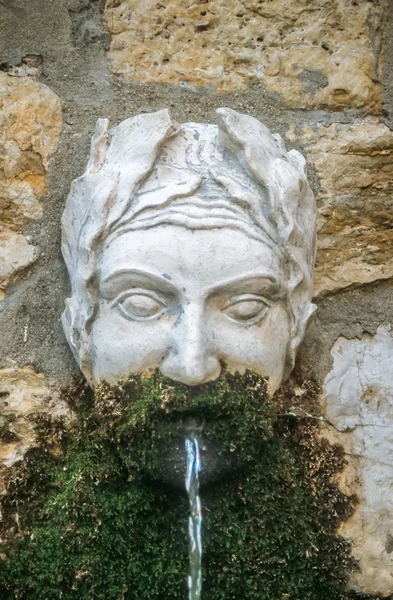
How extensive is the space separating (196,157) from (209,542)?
2.52 ft

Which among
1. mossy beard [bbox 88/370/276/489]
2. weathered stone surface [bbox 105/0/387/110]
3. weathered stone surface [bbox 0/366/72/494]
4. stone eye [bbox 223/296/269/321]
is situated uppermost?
weathered stone surface [bbox 105/0/387/110]

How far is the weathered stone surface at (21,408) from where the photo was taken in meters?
2.07

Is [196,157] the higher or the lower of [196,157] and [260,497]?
the higher

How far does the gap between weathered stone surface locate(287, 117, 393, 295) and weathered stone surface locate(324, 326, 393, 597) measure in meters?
0.15

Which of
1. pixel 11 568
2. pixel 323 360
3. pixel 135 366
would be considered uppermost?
pixel 135 366

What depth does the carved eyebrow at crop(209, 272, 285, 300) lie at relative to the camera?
193 centimetres

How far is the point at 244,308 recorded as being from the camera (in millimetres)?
1960

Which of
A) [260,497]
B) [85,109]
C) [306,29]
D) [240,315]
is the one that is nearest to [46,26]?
[85,109]

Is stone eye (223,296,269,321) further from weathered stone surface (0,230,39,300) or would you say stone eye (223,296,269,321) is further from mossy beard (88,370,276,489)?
weathered stone surface (0,230,39,300)

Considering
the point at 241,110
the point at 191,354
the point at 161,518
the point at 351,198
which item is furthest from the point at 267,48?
the point at 161,518

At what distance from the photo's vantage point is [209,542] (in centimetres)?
201

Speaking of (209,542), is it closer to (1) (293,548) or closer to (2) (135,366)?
(1) (293,548)

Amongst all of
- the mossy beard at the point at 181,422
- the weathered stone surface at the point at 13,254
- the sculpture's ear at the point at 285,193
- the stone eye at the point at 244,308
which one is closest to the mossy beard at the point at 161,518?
the mossy beard at the point at 181,422

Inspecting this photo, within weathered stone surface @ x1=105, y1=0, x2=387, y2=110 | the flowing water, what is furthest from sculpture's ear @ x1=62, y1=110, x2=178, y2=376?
the flowing water
